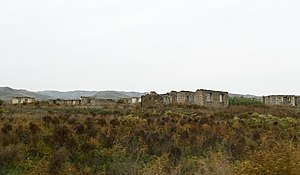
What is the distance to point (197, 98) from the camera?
44.5 metres

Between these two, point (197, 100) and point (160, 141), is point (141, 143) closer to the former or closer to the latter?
point (160, 141)

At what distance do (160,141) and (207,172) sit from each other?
7.48 metres

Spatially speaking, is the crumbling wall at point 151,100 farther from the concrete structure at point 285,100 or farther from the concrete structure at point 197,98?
the concrete structure at point 285,100

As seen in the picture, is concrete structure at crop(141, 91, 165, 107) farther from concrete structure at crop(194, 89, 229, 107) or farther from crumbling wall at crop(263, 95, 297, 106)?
crumbling wall at crop(263, 95, 297, 106)

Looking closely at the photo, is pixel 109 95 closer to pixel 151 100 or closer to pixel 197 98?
pixel 197 98

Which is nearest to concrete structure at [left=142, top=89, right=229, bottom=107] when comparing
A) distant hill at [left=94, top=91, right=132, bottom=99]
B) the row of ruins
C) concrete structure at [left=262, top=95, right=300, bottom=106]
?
the row of ruins

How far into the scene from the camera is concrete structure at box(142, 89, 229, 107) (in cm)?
4231

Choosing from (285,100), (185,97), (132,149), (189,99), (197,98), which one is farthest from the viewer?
(285,100)

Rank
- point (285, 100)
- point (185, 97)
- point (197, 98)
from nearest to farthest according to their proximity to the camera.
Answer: point (197, 98) < point (185, 97) < point (285, 100)

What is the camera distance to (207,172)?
7629mm

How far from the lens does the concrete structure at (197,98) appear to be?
1666 inches

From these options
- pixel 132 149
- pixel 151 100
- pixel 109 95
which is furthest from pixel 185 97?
pixel 109 95

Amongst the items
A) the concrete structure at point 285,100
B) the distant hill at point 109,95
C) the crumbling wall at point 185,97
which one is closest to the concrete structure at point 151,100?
the crumbling wall at point 185,97

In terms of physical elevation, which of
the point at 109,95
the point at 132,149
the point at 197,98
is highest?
the point at 109,95
